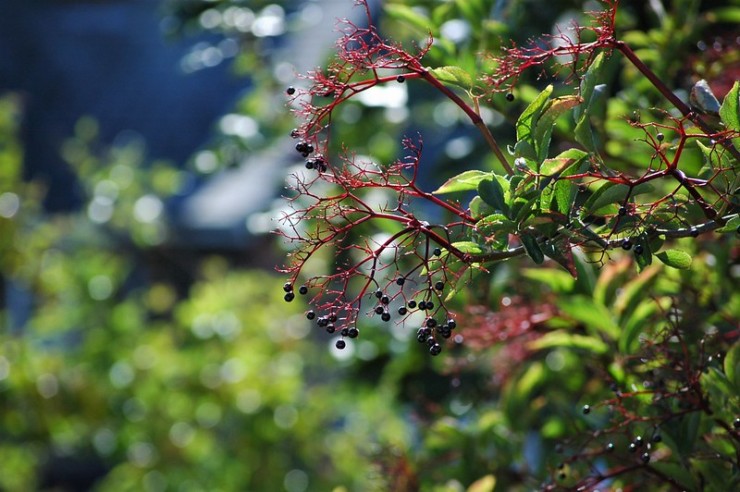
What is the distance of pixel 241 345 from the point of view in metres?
4.00

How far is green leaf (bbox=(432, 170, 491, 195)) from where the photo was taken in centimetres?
92

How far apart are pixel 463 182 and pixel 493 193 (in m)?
0.06

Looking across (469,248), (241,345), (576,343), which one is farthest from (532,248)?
(241,345)

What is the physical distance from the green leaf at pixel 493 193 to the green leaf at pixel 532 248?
0.08ft

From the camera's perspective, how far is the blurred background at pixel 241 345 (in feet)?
5.27

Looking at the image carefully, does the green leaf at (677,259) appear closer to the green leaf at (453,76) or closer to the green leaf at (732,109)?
the green leaf at (732,109)

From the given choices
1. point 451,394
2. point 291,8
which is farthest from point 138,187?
point 451,394

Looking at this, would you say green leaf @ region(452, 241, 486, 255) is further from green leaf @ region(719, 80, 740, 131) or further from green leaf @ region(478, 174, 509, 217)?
green leaf @ region(719, 80, 740, 131)

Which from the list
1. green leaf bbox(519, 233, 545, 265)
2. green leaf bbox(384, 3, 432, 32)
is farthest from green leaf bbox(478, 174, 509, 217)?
green leaf bbox(384, 3, 432, 32)

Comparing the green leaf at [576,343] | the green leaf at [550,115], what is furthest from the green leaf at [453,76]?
the green leaf at [576,343]

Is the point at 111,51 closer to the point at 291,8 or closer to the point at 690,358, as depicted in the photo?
the point at 291,8

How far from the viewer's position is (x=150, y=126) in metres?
8.53

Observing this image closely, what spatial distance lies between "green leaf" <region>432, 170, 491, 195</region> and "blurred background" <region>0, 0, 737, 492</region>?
0.76ft

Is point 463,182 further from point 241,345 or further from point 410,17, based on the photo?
point 241,345
